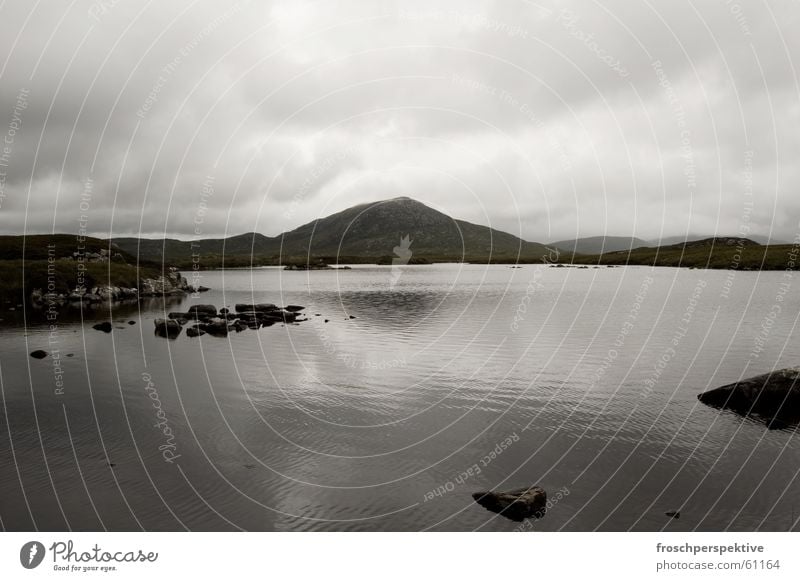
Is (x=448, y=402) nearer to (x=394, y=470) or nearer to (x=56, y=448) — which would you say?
(x=394, y=470)

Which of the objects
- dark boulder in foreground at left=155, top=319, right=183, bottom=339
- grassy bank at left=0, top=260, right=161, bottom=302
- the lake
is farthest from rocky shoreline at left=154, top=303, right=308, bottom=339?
grassy bank at left=0, top=260, right=161, bottom=302

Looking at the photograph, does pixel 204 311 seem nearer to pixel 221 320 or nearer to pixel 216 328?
pixel 221 320

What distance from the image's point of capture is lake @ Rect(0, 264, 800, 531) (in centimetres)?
1952

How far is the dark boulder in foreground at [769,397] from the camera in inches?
1159

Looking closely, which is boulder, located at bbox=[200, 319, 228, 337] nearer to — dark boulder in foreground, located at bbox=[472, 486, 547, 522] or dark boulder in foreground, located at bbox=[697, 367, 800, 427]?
dark boulder in foreground, located at bbox=[472, 486, 547, 522]

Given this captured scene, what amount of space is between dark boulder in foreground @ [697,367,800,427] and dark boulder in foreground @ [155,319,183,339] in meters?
57.8

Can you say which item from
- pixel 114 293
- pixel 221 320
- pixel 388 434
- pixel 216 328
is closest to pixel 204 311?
pixel 221 320

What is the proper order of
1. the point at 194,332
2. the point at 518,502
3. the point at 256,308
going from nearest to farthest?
1. the point at 518,502
2. the point at 194,332
3. the point at 256,308

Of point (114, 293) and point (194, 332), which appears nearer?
point (194, 332)

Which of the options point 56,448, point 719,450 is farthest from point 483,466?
point 56,448
